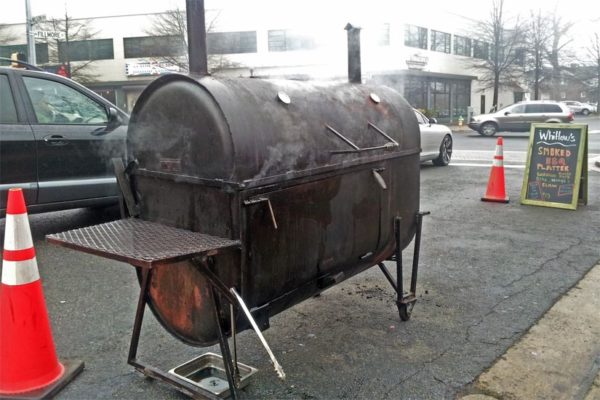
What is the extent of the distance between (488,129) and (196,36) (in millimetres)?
21177

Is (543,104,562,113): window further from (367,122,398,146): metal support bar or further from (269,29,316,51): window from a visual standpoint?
(367,122,398,146): metal support bar

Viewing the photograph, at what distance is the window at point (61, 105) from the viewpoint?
5.11 meters

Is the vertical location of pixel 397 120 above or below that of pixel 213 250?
above

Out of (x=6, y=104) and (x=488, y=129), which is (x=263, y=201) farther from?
(x=488, y=129)

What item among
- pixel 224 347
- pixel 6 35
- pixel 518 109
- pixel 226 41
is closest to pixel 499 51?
pixel 518 109

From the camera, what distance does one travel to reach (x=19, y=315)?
253 cm

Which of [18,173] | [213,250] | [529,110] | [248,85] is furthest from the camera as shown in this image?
[529,110]

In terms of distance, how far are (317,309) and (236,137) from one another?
5.98ft

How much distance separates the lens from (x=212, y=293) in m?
2.25

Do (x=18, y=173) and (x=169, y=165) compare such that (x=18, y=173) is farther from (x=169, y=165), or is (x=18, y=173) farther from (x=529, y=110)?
(x=529, y=110)

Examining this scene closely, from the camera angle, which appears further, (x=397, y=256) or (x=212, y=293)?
(x=397, y=256)

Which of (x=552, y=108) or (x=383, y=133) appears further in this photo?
(x=552, y=108)

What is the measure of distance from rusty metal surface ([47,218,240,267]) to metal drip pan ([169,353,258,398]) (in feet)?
2.43

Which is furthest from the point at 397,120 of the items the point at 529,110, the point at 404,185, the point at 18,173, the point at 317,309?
the point at 529,110
